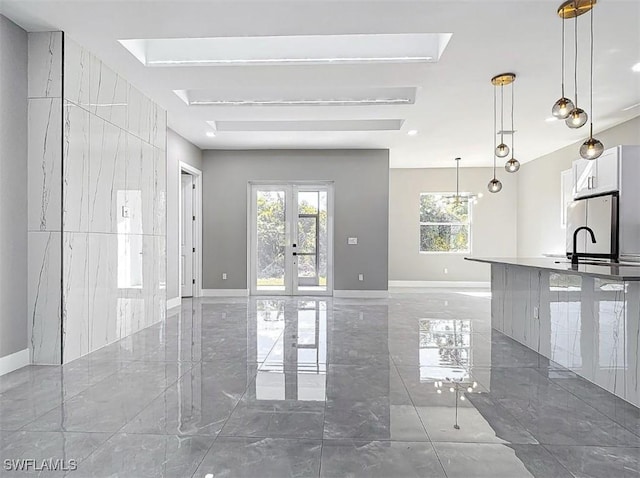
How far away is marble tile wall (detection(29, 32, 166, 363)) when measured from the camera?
3.36 m

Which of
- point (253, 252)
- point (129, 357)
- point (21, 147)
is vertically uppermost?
point (21, 147)

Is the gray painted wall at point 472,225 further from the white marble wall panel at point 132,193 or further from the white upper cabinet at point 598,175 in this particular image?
the white marble wall panel at point 132,193

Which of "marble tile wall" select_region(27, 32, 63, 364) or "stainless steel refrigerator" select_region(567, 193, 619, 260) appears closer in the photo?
"marble tile wall" select_region(27, 32, 63, 364)

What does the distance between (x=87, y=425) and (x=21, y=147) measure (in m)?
2.35

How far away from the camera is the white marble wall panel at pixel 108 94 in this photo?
3838 millimetres

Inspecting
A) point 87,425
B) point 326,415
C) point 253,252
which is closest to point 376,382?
point 326,415

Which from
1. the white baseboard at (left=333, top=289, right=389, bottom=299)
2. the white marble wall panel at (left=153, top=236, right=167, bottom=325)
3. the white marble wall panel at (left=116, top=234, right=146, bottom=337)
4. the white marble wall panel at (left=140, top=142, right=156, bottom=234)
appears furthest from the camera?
the white baseboard at (left=333, top=289, right=389, bottom=299)

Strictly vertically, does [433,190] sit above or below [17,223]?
above

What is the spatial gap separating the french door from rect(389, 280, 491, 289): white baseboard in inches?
104

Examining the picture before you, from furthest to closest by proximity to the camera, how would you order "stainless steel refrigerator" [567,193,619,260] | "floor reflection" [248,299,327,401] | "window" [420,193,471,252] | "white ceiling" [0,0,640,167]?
"window" [420,193,471,252], "stainless steel refrigerator" [567,193,619,260], "white ceiling" [0,0,640,167], "floor reflection" [248,299,327,401]

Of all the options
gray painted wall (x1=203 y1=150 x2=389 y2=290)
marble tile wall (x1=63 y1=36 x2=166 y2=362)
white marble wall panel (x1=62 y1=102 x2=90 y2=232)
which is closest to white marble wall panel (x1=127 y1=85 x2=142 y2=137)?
marble tile wall (x1=63 y1=36 x2=166 y2=362)

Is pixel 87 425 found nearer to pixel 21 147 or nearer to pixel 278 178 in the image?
pixel 21 147

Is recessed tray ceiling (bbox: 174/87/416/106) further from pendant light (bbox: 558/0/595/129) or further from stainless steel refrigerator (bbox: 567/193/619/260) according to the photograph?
stainless steel refrigerator (bbox: 567/193/619/260)

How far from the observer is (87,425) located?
226 cm
